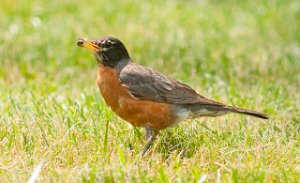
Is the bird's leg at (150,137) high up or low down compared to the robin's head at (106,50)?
down

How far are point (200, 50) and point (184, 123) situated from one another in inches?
112

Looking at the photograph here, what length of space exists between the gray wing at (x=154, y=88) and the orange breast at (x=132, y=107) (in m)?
0.05

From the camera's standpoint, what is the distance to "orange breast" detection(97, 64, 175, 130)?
18.2 ft

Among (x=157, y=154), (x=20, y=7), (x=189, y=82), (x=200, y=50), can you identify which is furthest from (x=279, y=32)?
(x=157, y=154)

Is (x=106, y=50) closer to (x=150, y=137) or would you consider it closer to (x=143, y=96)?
(x=143, y=96)

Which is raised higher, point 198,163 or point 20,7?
point 20,7

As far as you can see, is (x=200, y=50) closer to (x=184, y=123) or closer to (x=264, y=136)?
(x=184, y=123)

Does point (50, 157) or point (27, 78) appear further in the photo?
point (27, 78)

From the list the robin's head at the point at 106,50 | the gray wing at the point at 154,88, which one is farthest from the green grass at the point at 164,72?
the robin's head at the point at 106,50

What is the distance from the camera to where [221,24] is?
10023mm

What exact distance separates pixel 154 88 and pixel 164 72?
255 cm

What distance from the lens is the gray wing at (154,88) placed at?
571 centimetres

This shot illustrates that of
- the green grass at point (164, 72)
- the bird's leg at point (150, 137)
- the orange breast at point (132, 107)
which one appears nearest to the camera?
the green grass at point (164, 72)

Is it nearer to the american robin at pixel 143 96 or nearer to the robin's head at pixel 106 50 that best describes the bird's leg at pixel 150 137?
the american robin at pixel 143 96
